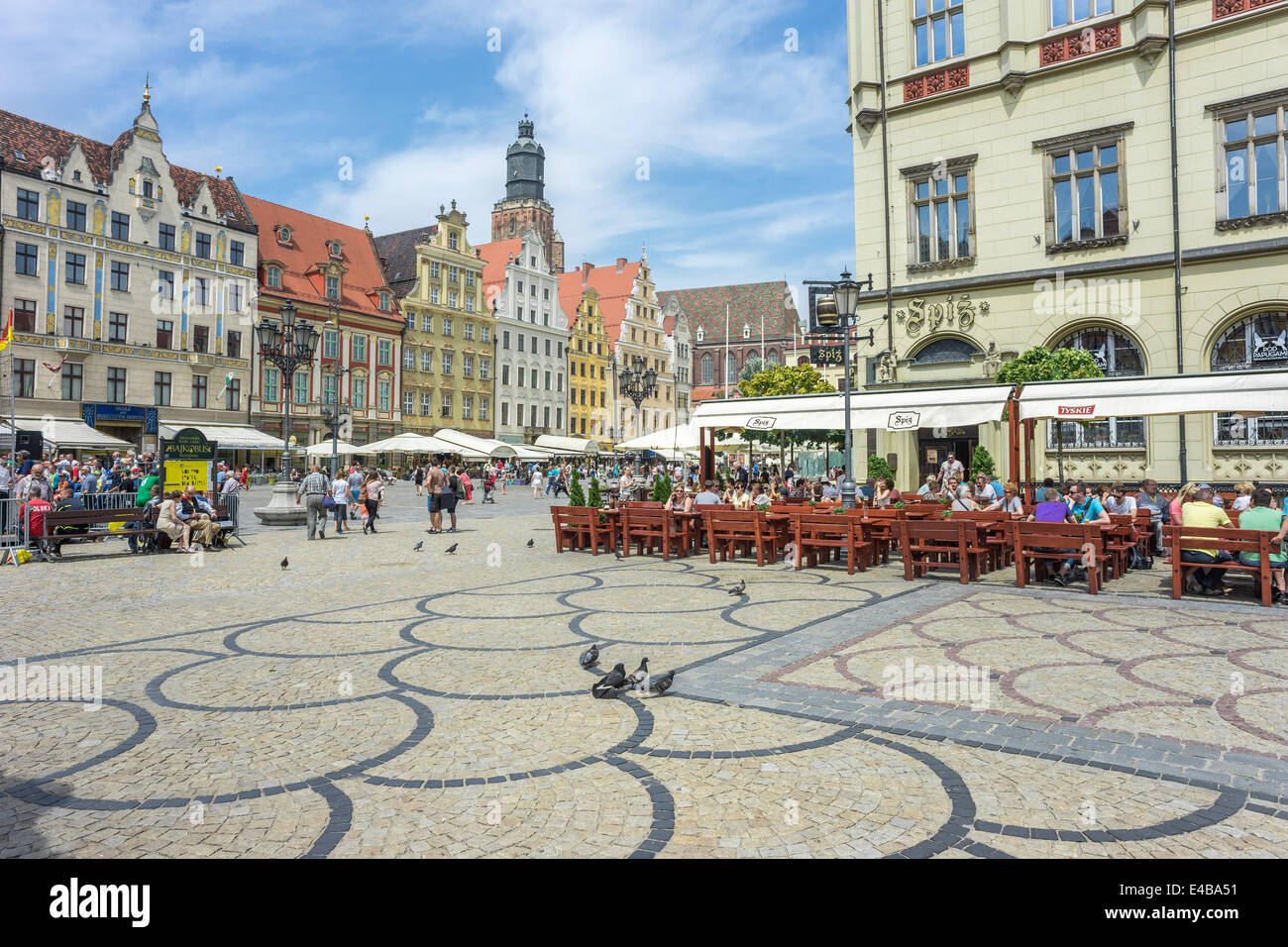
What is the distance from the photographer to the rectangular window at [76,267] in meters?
41.7

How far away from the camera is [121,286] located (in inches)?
1722

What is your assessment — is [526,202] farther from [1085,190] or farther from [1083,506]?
[1083,506]

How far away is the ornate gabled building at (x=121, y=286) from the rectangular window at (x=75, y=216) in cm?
5

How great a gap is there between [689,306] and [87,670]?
10550 cm

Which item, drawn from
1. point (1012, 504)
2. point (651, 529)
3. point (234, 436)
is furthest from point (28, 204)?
point (1012, 504)

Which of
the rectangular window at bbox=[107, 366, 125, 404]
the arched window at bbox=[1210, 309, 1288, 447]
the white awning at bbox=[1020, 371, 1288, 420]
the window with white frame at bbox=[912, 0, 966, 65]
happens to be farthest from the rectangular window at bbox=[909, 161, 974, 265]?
the rectangular window at bbox=[107, 366, 125, 404]

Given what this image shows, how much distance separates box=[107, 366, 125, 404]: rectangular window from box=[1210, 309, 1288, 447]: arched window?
158 feet

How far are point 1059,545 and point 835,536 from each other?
11.2 feet

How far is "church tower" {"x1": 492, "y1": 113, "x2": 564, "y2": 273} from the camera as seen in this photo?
8769 cm

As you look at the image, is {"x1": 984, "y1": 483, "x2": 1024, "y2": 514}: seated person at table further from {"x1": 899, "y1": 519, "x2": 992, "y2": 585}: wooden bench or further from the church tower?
the church tower

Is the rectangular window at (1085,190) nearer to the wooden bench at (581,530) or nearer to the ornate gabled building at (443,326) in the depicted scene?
the wooden bench at (581,530)

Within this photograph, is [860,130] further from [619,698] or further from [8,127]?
[8,127]

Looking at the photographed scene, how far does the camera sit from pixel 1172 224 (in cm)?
2073

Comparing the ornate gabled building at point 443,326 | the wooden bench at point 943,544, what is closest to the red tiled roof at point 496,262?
the ornate gabled building at point 443,326
